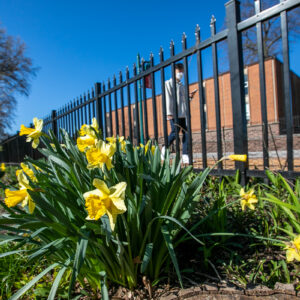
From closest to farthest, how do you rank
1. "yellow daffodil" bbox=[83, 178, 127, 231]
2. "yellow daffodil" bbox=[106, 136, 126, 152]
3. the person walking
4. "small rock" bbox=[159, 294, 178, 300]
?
"yellow daffodil" bbox=[83, 178, 127, 231] → "small rock" bbox=[159, 294, 178, 300] → "yellow daffodil" bbox=[106, 136, 126, 152] → the person walking

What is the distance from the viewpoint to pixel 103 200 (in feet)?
2.55

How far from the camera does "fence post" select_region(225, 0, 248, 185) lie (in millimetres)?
2211

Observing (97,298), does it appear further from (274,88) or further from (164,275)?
(274,88)

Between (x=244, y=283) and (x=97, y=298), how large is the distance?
0.65 metres

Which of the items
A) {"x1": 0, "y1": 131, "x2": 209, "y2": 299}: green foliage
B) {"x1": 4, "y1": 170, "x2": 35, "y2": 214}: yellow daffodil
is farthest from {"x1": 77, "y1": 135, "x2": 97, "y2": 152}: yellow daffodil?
{"x1": 4, "y1": 170, "x2": 35, "y2": 214}: yellow daffodil

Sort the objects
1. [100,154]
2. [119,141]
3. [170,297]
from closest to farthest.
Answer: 1. [100,154]
2. [170,297]
3. [119,141]

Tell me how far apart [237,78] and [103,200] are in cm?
191

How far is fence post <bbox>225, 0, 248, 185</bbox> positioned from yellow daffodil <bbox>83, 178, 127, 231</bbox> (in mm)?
1631

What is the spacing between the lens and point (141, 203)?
1.06 meters

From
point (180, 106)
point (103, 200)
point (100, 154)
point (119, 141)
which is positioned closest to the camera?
point (103, 200)

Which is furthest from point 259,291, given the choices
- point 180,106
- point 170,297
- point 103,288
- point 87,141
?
point 180,106

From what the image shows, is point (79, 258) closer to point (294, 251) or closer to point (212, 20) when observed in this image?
point (294, 251)

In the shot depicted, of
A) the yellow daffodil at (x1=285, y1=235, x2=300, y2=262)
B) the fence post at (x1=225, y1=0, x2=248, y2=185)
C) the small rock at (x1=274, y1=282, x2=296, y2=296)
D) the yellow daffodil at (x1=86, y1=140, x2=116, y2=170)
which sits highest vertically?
the fence post at (x1=225, y1=0, x2=248, y2=185)

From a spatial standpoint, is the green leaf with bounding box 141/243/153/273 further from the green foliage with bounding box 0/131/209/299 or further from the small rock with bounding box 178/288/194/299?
the small rock with bounding box 178/288/194/299
